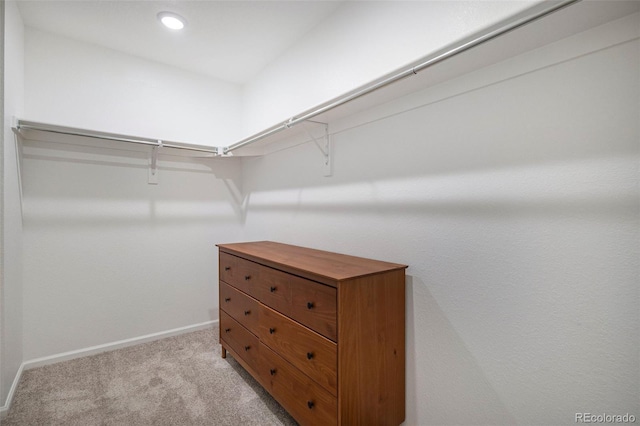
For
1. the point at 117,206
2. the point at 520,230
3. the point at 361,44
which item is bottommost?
the point at 520,230

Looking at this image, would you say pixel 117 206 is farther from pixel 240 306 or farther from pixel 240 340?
pixel 240 340

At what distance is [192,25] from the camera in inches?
84.4

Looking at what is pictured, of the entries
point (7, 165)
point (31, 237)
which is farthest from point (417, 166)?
point (31, 237)

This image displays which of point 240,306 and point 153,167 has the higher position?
point 153,167

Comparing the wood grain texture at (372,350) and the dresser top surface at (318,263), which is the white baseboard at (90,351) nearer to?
the dresser top surface at (318,263)

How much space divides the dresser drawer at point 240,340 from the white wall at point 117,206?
2.62 feet

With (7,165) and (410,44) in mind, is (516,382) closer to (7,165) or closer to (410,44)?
(410,44)

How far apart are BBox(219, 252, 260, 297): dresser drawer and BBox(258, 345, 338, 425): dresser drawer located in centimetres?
40

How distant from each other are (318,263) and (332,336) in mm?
410

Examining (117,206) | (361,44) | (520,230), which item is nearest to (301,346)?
(520,230)

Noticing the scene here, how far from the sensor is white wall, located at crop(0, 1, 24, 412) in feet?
5.68

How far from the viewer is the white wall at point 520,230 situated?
37.8 inches

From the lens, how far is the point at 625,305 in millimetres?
940

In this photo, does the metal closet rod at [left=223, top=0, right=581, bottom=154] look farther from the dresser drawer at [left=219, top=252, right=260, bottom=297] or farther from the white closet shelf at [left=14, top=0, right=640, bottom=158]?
the dresser drawer at [left=219, top=252, right=260, bottom=297]
